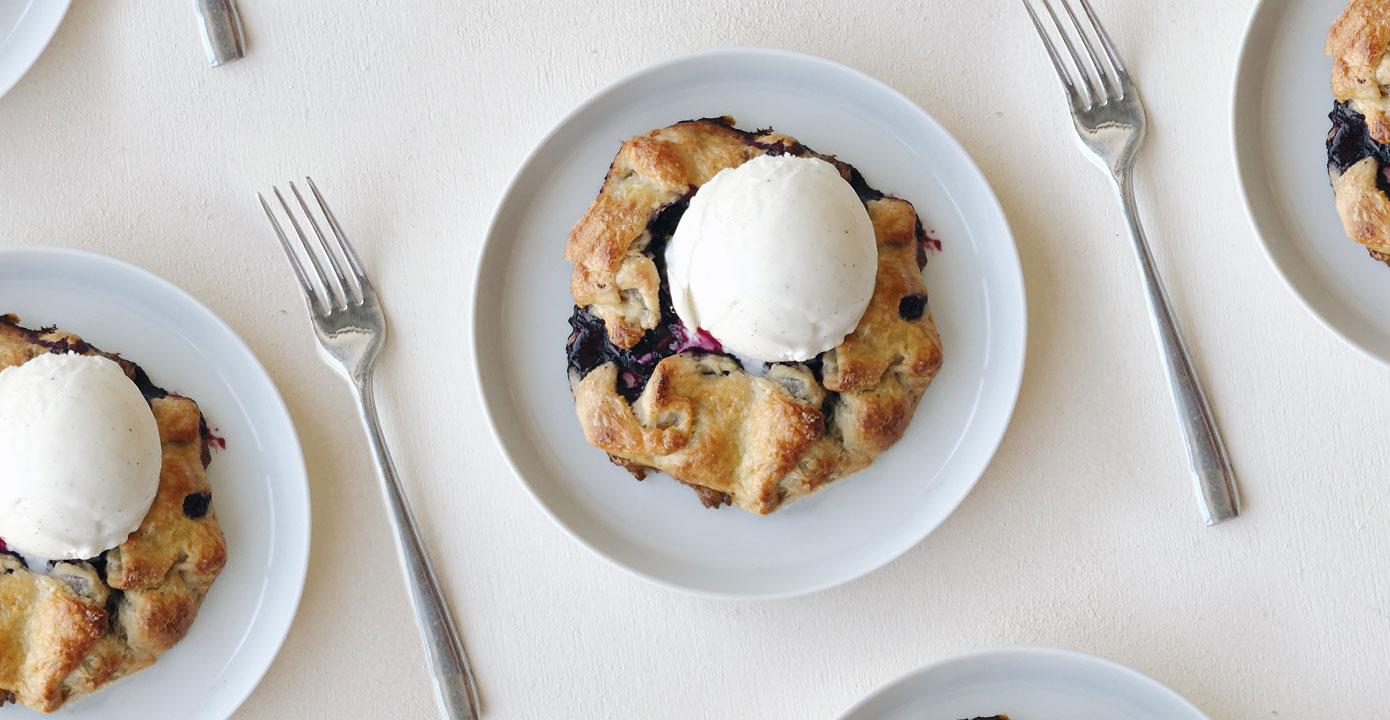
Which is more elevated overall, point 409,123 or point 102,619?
point 409,123

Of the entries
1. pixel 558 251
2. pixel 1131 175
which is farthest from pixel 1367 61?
pixel 558 251

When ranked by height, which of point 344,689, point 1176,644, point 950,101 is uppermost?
point 950,101

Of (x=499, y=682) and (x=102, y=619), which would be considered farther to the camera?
(x=499, y=682)

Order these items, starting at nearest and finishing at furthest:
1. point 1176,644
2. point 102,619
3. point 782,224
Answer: point 782,224 → point 102,619 → point 1176,644

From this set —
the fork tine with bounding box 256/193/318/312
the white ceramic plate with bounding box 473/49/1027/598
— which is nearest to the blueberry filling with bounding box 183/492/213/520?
the fork tine with bounding box 256/193/318/312

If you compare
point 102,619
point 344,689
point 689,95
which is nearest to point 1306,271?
point 689,95

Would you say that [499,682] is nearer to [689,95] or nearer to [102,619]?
[102,619]

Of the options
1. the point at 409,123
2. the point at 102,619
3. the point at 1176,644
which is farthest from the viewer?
the point at 409,123
